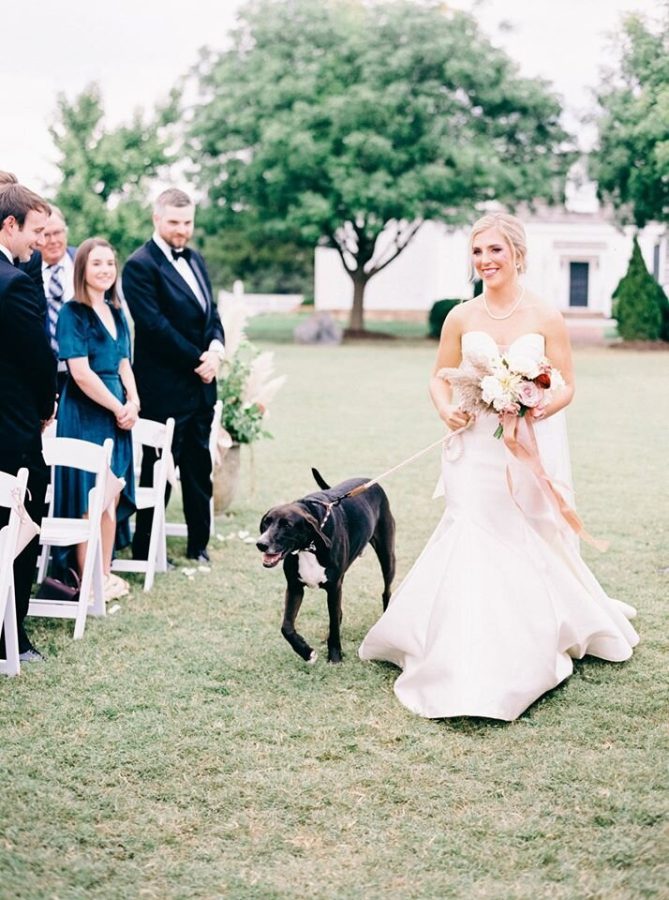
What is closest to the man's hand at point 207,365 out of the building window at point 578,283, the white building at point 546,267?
the white building at point 546,267

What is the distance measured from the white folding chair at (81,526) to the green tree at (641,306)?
29.0m

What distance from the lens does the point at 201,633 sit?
21.4ft

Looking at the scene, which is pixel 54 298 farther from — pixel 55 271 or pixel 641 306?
pixel 641 306

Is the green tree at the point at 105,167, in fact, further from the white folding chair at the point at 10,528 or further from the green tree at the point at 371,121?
the white folding chair at the point at 10,528

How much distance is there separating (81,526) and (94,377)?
94 centimetres

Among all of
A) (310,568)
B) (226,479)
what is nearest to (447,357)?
(310,568)

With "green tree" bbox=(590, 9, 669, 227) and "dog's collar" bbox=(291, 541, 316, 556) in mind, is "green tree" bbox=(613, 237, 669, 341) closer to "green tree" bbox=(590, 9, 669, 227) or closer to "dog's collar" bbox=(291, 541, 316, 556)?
"green tree" bbox=(590, 9, 669, 227)

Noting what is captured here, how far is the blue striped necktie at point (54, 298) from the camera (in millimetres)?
7473

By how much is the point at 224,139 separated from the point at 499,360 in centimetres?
3155

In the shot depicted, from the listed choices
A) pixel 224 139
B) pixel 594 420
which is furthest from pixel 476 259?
pixel 224 139

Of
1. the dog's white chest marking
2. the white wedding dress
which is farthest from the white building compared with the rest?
the dog's white chest marking

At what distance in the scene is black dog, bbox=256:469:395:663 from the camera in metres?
5.43

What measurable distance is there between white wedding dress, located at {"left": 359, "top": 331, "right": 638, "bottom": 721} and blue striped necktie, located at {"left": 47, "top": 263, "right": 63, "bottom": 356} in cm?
309

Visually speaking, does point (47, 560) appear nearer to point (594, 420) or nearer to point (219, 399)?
point (219, 399)
